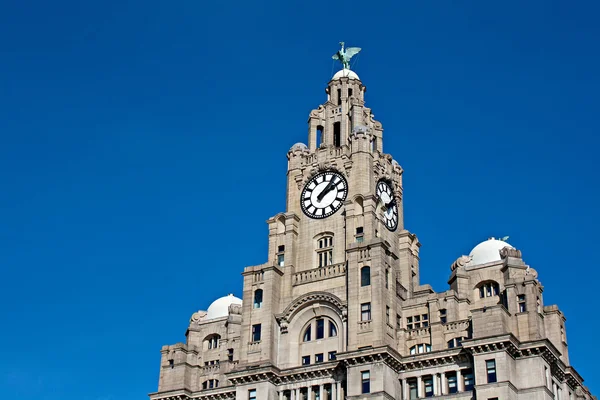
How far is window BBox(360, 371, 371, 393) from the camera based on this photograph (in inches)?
3369

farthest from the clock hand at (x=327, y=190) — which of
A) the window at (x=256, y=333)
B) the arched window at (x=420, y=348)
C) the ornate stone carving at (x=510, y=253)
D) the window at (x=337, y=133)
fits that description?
the arched window at (x=420, y=348)

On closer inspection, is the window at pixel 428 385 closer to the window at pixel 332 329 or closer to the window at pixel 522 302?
the window at pixel 332 329

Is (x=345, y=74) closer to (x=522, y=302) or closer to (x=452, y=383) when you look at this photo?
(x=522, y=302)

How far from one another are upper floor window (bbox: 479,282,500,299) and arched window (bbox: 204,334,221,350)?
93.9ft

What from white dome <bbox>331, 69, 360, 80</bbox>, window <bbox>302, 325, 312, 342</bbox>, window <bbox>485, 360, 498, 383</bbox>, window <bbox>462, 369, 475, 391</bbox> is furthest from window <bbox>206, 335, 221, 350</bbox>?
white dome <bbox>331, 69, 360, 80</bbox>

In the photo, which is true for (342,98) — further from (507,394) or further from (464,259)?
(507,394)

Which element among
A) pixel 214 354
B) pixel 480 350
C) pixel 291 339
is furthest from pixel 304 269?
pixel 480 350

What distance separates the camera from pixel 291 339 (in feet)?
308

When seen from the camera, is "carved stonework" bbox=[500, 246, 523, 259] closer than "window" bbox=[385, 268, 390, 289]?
No

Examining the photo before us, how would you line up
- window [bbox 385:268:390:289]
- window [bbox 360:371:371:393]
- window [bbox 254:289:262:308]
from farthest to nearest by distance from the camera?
window [bbox 254:289:262:308] → window [bbox 385:268:390:289] → window [bbox 360:371:371:393]

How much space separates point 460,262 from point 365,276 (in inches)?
449

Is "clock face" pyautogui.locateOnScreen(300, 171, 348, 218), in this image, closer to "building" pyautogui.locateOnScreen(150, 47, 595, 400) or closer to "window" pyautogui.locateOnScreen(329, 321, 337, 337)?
"building" pyautogui.locateOnScreen(150, 47, 595, 400)

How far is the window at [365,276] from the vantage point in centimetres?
9162

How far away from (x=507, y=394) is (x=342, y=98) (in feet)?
139
